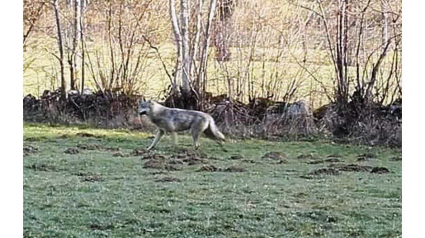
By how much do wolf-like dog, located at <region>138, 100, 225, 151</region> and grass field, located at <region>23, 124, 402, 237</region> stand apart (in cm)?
5

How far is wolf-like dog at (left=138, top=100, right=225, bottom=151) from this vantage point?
353cm

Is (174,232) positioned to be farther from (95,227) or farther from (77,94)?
(77,94)

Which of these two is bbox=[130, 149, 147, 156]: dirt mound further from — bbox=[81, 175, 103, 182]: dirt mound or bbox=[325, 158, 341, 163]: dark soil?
bbox=[325, 158, 341, 163]: dark soil

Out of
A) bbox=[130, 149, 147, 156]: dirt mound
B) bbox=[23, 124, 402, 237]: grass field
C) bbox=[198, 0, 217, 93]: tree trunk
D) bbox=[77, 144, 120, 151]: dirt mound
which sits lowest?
bbox=[23, 124, 402, 237]: grass field

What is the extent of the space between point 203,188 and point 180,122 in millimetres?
879

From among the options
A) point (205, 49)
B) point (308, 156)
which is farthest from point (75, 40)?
point (308, 156)

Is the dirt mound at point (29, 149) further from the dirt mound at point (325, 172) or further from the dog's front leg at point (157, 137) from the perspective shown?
the dirt mound at point (325, 172)

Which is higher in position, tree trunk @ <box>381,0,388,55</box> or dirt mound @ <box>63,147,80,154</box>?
tree trunk @ <box>381,0,388,55</box>

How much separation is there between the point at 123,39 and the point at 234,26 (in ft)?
2.26

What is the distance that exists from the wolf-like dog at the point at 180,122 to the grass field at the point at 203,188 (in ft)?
0.18

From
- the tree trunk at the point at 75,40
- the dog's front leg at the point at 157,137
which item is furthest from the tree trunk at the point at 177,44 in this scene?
the tree trunk at the point at 75,40

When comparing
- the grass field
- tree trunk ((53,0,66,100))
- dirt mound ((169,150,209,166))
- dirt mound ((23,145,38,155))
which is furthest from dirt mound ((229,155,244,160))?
tree trunk ((53,0,66,100))

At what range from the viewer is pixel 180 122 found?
361 centimetres
